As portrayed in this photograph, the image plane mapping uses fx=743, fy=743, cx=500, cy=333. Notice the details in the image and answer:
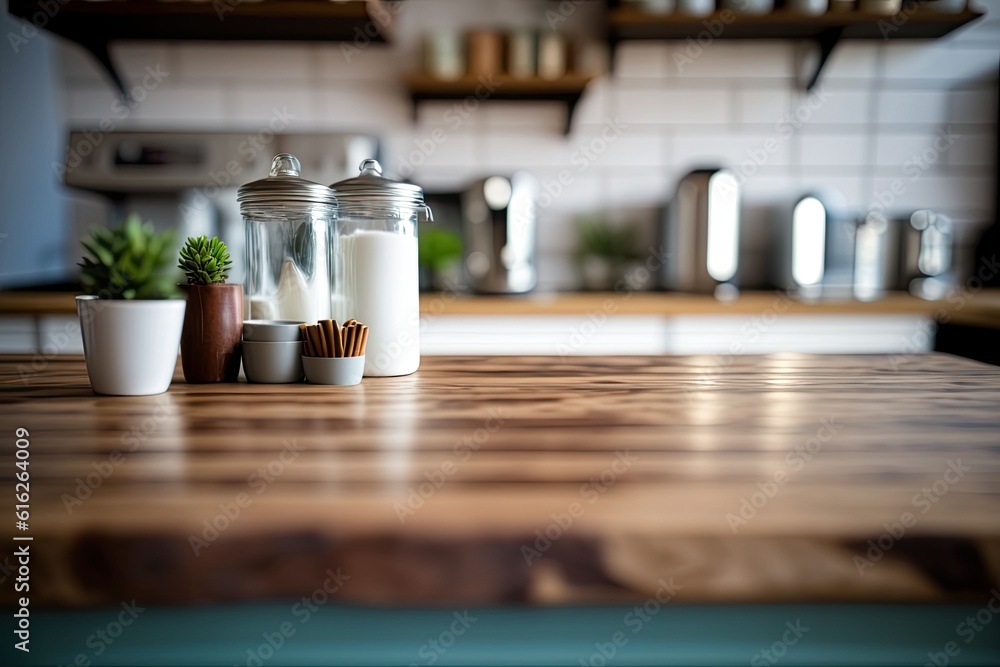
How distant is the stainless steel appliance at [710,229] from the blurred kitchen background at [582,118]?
0.44ft

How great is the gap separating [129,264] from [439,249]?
151cm

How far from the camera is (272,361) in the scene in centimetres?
79

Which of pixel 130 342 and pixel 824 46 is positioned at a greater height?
pixel 824 46

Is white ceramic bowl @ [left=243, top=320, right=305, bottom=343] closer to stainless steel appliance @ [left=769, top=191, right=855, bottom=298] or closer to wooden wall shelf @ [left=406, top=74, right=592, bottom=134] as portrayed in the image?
wooden wall shelf @ [left=406, top=74, right=592, bottom=134]

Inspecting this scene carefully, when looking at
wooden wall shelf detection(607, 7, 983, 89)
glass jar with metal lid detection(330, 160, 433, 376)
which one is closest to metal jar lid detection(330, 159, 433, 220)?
glass jar with metal lid detection(330, 160, 433, 376)

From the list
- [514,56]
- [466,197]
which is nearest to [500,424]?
[466,197]

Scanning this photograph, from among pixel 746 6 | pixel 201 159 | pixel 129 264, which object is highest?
pixel 746 6

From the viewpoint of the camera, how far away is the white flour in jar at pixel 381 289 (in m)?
0.80

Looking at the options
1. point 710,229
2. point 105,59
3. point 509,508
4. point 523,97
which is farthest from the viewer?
point 523,97

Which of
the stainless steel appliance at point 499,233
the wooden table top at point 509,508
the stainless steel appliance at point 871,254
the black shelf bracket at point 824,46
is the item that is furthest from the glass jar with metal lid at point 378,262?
the black shelf bracket at point 824,46

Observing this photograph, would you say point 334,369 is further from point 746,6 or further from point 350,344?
point 746,6

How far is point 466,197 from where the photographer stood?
7.06ft

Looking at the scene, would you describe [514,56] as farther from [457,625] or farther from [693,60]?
[457,625]

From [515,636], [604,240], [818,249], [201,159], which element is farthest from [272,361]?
[818,249]
